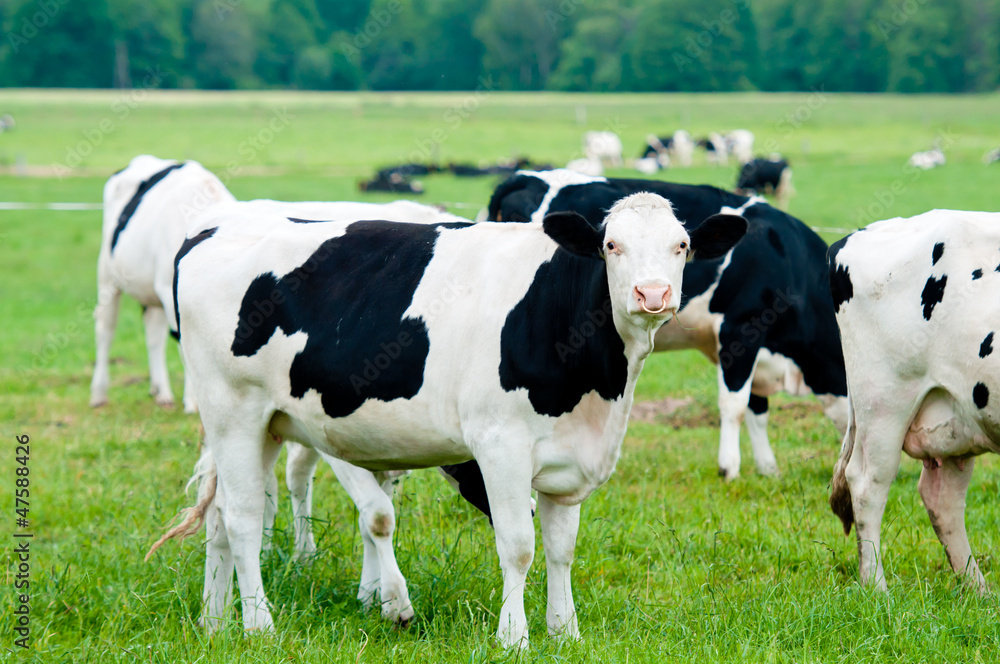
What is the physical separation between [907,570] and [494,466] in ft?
8.59

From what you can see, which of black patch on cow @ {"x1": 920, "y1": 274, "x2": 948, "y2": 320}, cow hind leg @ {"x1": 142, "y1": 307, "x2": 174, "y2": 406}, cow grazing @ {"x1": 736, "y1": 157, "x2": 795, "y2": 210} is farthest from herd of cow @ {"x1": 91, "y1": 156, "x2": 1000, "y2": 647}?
cow grazing @ {"x1": 736, "y1": 157, "x2": 795, "y2": 210}

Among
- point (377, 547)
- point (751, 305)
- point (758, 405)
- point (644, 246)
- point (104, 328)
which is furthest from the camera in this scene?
point (104, 328)

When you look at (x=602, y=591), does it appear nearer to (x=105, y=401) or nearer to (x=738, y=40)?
(x=105, y=401)

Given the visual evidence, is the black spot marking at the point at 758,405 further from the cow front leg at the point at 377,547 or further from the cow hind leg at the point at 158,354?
the cow hind leg at the point at 158,354

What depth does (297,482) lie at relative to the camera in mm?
6164

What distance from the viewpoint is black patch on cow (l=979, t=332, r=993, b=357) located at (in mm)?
4727

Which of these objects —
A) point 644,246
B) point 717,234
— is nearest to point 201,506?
point 644,246

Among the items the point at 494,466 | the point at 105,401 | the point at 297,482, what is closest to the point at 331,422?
the point at 494,466

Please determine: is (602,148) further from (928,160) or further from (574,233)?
(574,233)

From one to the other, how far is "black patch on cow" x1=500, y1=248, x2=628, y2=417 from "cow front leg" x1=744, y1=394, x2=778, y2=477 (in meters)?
3.71

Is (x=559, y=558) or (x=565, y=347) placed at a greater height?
(x=565, y=347)

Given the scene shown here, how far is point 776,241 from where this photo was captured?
313 inches

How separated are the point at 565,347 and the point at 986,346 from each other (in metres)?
2.00

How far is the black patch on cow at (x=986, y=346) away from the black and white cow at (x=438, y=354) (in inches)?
53.9
